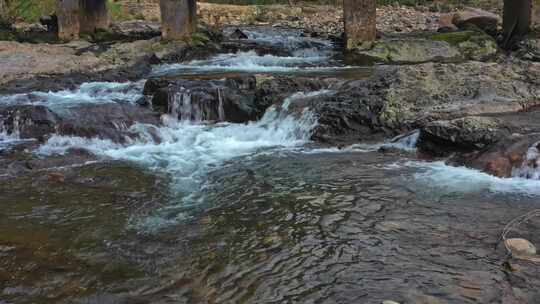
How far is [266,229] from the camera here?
4547 millimetres

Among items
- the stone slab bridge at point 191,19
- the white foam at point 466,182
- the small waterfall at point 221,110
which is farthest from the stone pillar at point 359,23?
the white foam at point 466,182

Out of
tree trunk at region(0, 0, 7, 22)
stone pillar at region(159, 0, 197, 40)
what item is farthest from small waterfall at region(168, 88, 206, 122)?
tree trunk at region(0, 0, 7, 22)

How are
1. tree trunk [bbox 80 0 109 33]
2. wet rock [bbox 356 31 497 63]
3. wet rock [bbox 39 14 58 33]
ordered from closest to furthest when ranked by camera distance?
wet rock [bbox 356 31 497 63], tree trunk [bbox 80 0 109 33], wet rock [bbox 39 14 58 33]

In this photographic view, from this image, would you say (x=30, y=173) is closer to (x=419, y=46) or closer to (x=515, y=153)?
(x=515, y=153)

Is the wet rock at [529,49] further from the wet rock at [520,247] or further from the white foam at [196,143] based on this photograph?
the wet rock at [520,247]

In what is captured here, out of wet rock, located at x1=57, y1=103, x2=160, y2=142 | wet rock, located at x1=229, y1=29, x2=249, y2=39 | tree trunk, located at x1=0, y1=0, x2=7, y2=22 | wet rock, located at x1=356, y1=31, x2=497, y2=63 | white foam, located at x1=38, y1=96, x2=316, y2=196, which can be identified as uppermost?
tree trunk, located at x1=0, y1=0, x2=7, y2=22

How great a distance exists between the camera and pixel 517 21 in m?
15.3

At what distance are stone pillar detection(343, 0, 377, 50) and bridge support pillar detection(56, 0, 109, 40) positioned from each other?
8.27m

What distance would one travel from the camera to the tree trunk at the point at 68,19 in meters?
16.0

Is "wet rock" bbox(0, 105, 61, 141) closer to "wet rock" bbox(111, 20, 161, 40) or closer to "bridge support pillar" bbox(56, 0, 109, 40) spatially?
"bridge support pillar" bbox(56, 0, 109, 40)

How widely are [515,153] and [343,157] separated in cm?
207

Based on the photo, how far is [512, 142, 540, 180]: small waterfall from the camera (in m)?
5.64

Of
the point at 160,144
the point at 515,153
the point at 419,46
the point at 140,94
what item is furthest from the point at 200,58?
the point at 515,153

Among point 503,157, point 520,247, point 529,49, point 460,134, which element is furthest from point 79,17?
point 520,247
